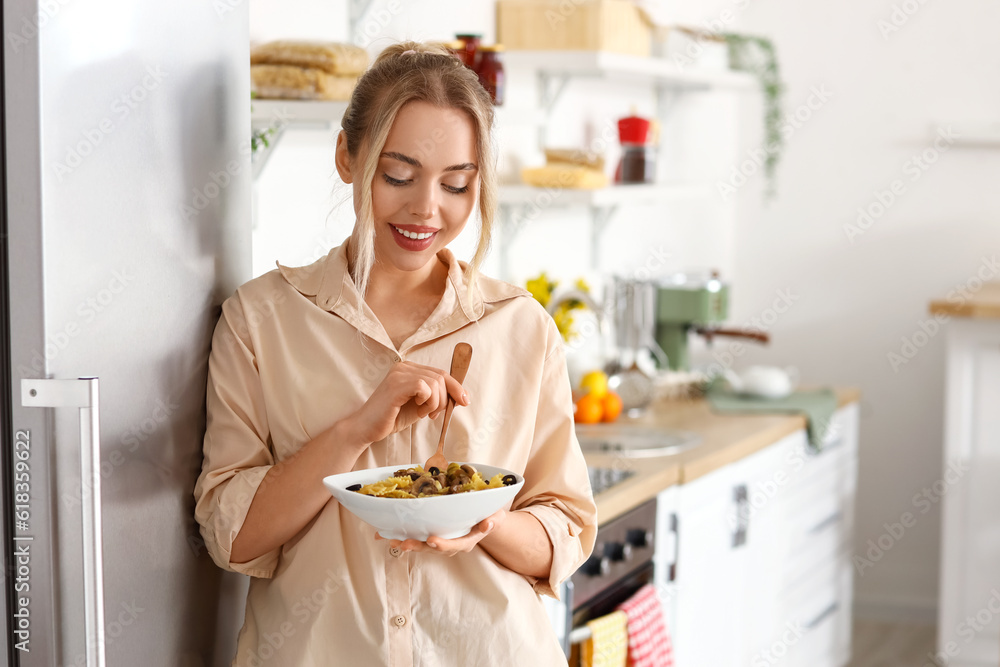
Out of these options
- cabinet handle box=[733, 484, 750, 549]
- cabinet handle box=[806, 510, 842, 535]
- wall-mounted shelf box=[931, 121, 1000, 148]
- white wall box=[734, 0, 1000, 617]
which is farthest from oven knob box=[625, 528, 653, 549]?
wall-mounted shelf box=[931, 121, 1000, 148]

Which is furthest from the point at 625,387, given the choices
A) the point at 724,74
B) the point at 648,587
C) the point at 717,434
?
the point at 724,74

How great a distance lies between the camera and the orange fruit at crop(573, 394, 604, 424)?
2.82 meters

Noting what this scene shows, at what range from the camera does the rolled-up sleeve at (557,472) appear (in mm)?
1361

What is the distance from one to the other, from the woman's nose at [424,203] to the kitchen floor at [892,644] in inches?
118

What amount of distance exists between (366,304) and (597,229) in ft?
7.04

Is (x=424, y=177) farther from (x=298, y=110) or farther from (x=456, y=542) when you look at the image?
(x=298, y=110)

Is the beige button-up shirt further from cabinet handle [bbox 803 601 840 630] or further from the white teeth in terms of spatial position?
cabinet handle [bbox 803 601 840 630]

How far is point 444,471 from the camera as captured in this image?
1210mm

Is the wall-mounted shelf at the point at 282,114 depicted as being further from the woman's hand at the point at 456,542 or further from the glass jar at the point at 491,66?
the woman's hand at the point at 456,542

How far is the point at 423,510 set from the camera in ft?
3.60

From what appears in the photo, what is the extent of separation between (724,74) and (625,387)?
1184 millimetres

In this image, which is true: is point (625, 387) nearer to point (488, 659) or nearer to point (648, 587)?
point (648, 587)

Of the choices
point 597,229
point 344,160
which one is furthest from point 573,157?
point 344,160

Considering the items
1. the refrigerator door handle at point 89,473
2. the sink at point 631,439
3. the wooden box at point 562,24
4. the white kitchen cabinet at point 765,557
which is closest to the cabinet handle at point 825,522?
the white kitchen cabinet at point 765,557
